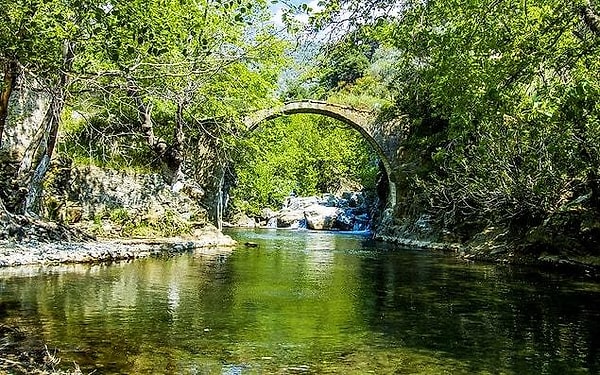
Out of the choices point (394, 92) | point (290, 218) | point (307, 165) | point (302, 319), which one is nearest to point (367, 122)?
point (394, 92)

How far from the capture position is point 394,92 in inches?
1297

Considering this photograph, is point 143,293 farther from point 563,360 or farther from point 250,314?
point 563,360

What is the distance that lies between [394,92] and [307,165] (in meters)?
20.5

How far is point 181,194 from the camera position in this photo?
2291 cm

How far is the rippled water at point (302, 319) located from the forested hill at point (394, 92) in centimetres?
264

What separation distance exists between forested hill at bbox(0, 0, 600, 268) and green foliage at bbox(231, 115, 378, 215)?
6866 millimetres

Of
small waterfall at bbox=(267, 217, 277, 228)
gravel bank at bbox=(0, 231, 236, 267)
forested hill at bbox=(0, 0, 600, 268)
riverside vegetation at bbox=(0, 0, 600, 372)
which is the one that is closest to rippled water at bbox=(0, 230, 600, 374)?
gravel bank at bbox=(0, 231, 236, 267)

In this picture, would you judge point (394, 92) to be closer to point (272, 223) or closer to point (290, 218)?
point (290, 218)

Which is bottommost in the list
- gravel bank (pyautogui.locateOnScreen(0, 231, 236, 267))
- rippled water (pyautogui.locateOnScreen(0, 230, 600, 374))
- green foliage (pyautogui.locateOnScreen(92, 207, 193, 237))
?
rippled water (pyautogui.locateOnScreen(0, 230, 600, 374))

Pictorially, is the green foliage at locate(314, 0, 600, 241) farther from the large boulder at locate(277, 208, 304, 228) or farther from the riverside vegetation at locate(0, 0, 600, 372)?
the large boulder at locate(277, 208, 304, 228)

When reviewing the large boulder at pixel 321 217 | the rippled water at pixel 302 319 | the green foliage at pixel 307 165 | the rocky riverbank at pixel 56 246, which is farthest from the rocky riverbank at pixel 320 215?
the rippled water at pixel 302 319

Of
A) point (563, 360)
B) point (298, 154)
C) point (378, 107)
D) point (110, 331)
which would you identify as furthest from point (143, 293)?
point (298, 154)

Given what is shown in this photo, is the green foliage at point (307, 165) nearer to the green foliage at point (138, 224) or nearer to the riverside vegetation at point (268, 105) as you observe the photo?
the riverside vegetation at point (268, 105)

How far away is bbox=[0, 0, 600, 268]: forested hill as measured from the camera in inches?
291
